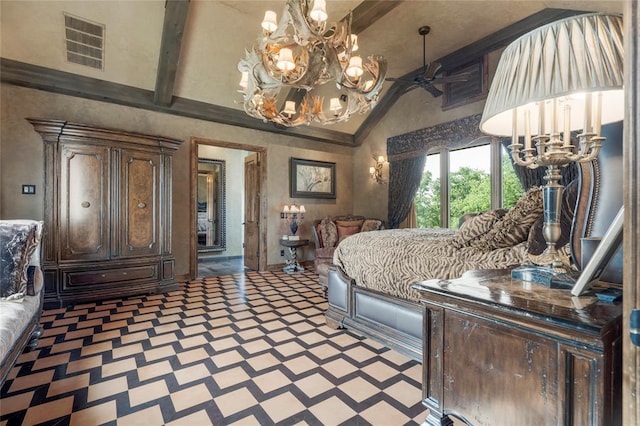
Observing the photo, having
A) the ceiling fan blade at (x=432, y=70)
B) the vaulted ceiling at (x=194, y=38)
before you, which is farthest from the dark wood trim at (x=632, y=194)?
the vaulted ceiling at (x=194, y=38)

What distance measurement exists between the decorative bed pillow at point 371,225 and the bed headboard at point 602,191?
451 cm

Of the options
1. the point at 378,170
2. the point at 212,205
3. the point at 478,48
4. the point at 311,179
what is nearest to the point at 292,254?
the point at 311,179

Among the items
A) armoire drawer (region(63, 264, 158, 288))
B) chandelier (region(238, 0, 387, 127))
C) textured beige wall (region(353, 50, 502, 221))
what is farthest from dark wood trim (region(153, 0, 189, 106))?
textured beige wall (region(353, 50, 502, 221))

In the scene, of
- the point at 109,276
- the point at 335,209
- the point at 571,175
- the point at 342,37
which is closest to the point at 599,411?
the point at 342,37

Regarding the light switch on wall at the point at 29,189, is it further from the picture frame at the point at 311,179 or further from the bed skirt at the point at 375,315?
the bed skirt at the point at 375,315

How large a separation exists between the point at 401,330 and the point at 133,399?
5.98ft

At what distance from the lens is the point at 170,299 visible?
3.73 m

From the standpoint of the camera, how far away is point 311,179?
609 cm

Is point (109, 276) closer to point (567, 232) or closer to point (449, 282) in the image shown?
point (449, 282)

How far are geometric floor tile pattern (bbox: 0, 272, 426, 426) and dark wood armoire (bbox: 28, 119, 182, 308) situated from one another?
0.49 m

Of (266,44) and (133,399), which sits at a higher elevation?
(266,44)

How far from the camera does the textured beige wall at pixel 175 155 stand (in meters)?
3.53

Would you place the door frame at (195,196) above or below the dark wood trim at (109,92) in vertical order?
below

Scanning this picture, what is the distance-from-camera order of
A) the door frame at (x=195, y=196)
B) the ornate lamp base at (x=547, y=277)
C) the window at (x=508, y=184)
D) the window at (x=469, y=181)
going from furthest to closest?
the door frame at (x=195, y=196), the window at (x=469, y=181), the window at (x=508, y=184), the ornate lamp base at (x=547, y=277)
